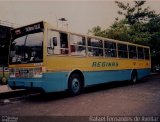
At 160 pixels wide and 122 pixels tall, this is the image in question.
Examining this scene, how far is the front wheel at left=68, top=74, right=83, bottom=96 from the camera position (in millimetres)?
10070

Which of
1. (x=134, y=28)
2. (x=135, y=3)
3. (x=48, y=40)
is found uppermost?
(x=135, y=3)

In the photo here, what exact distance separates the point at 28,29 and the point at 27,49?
818 mm

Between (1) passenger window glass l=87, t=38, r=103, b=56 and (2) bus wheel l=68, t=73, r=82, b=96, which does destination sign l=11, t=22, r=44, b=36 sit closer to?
(2) bus wheel l=68, t=73, r=82, b=96

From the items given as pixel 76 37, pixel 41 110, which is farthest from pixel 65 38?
pixel 41 110

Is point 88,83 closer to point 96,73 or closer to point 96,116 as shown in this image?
point 96,73

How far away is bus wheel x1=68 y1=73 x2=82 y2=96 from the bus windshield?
187cm

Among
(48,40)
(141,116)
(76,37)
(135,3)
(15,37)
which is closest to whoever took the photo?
(141,116)

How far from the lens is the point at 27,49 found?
30.6 feet

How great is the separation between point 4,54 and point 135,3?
700 inches

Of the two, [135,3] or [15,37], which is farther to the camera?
[135,3]

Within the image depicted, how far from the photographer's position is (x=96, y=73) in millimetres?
11945

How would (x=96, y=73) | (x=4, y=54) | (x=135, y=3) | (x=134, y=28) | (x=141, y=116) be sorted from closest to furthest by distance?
1. (x=141, y=116)
2. (x=96, y=73)
3. (x=4, y=54)
4. (x=134, y=28)
5. (x=135, y=3)

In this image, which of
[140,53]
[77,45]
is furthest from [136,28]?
[77,45]

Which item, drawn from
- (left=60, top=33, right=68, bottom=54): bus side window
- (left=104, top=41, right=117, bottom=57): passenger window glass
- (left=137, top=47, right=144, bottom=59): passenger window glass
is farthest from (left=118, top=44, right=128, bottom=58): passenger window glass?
(left=60, top=33, right=68, bottom=54): bus side window
